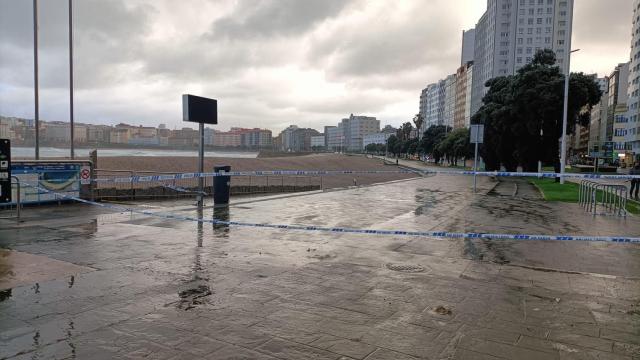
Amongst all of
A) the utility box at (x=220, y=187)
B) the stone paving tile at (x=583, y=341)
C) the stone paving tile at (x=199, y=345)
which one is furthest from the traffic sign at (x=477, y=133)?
the stone paving tile at (x=199, y=345)

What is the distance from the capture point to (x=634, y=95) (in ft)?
304

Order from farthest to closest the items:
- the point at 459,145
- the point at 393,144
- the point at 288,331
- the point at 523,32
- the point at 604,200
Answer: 1. the point at 393,144
2. the point at 523,32
3. the point at 459,145
4. the point at 604,200
5. the point at 288,331

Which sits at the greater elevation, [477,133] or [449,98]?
[449,98]

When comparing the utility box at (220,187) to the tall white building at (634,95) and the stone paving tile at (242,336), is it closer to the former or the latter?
the stone paving tile at (242,336)

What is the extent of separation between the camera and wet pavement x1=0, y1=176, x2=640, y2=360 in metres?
4.05

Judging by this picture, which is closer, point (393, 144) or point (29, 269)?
point (29, 269)

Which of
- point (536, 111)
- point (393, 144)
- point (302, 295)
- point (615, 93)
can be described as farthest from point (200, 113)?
point (393, 144)

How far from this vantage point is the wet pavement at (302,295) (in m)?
4.05

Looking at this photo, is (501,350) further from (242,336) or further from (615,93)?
(615,93)

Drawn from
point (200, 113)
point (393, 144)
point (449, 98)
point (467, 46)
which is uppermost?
point (467, 46)

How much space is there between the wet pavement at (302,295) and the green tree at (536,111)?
2676 centimetres

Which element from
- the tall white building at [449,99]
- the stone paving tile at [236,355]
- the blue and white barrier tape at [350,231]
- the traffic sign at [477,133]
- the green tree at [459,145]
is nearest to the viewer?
the stone paving tile at [236,355]

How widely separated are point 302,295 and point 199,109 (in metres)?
9.71

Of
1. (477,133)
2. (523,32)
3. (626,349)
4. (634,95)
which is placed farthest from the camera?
(523,32)
